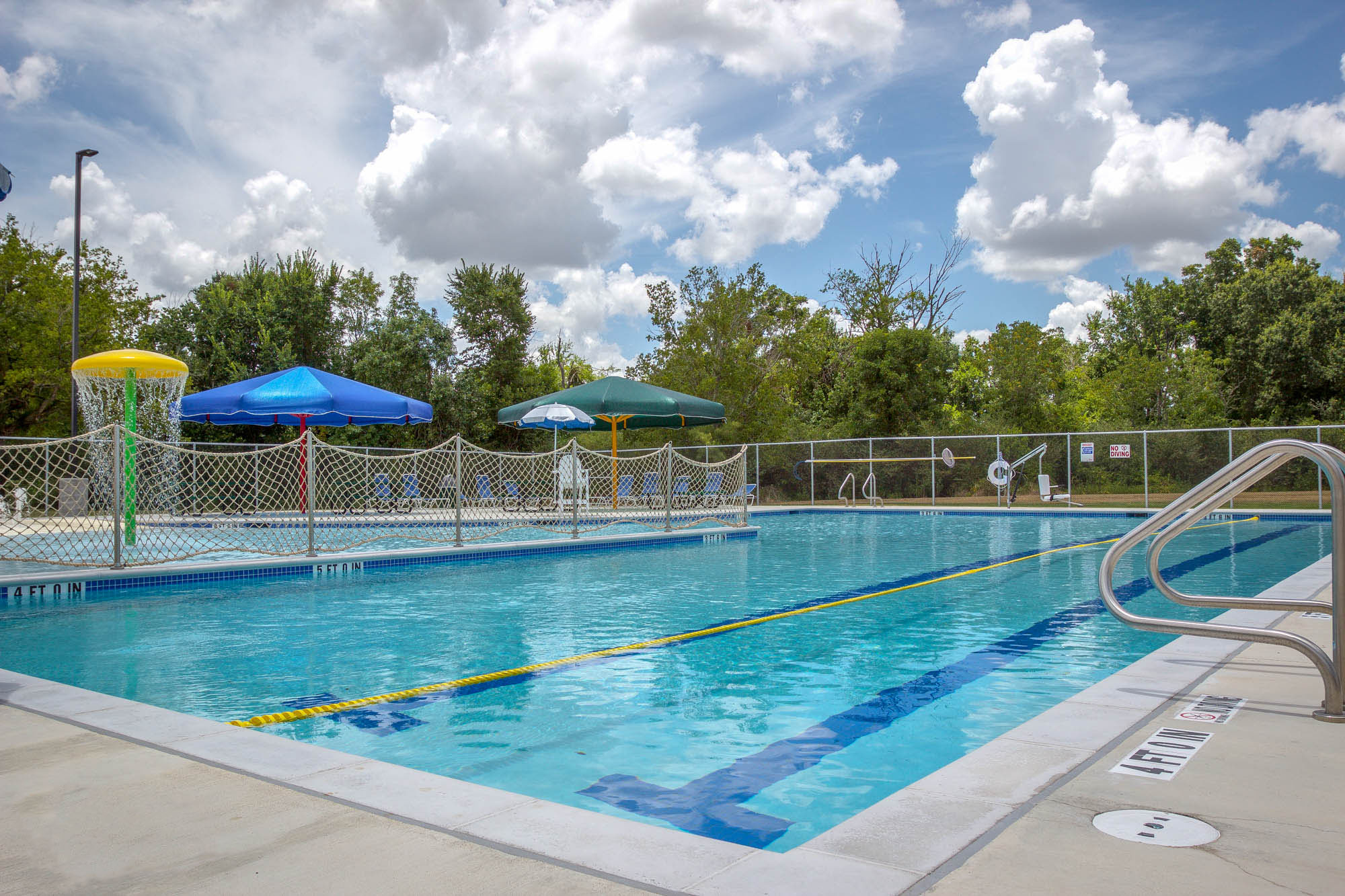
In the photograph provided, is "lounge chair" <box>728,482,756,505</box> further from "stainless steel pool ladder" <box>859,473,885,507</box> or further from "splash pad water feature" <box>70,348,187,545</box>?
"splash pad water feature" <box>70,348,187,545</box>

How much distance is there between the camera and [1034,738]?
3279 mm

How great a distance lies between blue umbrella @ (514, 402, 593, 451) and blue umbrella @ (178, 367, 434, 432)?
1853 millimetres

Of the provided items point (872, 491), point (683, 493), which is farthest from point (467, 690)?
point (872, 491)

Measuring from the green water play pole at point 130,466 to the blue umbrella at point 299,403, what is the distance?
3142mm

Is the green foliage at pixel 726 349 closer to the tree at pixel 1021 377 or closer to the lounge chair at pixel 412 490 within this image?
the tree at pixel 1021 377

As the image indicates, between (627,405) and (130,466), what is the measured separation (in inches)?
346

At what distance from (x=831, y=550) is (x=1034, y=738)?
31.6ft

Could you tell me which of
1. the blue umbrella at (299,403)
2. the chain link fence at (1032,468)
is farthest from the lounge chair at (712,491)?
the blue umbrella at (299,403)

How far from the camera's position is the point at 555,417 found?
16078 millimetres

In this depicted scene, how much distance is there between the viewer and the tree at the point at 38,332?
22.4 meters

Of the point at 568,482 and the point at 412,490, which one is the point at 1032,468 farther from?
the point at 412,490

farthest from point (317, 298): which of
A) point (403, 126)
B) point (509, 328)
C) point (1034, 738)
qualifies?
point (1034, 738)

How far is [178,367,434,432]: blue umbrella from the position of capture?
14.7 m

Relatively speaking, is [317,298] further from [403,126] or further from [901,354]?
[901,354]
